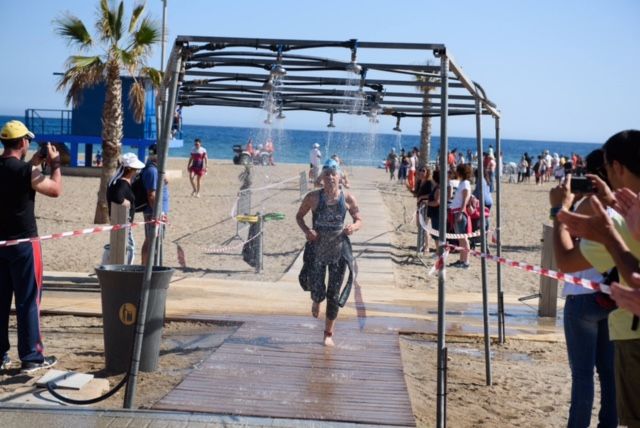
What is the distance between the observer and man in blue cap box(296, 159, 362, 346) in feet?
27.9

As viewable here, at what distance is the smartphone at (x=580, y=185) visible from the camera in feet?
16.4

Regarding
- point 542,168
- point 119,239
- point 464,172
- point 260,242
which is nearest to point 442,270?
point 119,239

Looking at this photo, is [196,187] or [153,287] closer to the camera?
[153,287]

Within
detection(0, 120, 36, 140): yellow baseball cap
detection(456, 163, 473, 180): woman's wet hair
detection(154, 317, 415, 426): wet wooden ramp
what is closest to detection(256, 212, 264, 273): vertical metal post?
detection(456, 163, 473, 180): woman's wet hair

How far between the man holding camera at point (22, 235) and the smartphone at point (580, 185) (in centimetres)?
407

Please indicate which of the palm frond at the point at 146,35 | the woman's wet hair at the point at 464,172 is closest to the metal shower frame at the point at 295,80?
the woman's wet hair at the point at 464,172

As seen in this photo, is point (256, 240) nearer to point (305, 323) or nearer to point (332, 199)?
point (305, 323)

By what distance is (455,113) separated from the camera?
9.00 metres

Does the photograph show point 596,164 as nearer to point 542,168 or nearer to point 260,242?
point 260,242

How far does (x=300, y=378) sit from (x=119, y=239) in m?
3.90

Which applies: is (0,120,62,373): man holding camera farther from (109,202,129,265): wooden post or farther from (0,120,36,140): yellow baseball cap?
(109,202,129,265): wooden post

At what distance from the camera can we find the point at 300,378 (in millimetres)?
7262

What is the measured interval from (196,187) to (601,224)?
26941mm

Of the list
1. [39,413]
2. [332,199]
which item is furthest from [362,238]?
[39,413]
